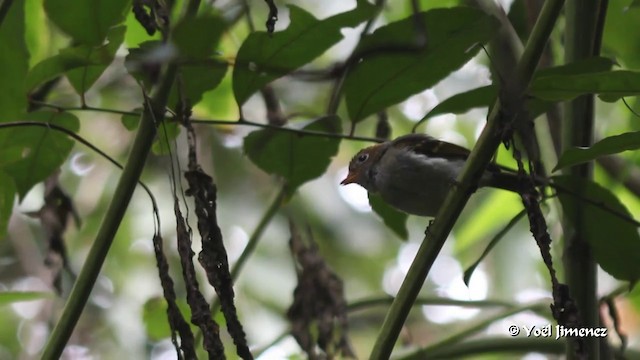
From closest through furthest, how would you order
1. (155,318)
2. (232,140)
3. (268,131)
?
1. (268,131)
2. (155,318)
3. (232,140)

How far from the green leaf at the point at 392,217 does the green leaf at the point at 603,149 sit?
0.57 m

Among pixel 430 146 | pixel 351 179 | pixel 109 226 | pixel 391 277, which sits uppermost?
pixel 391 277

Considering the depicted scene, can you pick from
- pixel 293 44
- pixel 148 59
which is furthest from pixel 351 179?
pixel 148 59

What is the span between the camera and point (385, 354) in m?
1.13

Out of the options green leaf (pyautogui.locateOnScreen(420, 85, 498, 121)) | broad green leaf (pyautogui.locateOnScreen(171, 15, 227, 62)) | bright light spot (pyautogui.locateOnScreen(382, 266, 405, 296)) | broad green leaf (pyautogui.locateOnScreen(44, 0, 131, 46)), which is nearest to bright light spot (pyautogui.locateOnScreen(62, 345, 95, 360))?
bright light spot (pyautogui.locateOnScreen(382, 266, 405, 296))

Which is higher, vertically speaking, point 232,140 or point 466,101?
point 232,140

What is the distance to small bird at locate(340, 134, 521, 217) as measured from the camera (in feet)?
7.39

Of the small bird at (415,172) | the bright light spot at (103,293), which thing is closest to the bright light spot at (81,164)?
the bright light spot at (103,293)

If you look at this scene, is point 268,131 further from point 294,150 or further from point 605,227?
point 605,227

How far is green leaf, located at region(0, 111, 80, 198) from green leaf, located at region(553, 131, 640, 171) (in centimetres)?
89

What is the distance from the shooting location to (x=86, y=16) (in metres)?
1.50

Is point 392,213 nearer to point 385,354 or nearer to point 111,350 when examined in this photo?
point 385,354

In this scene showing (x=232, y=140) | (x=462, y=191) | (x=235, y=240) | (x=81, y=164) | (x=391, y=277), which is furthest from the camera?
(x=391, y=277)

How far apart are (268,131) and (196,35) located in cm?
51
